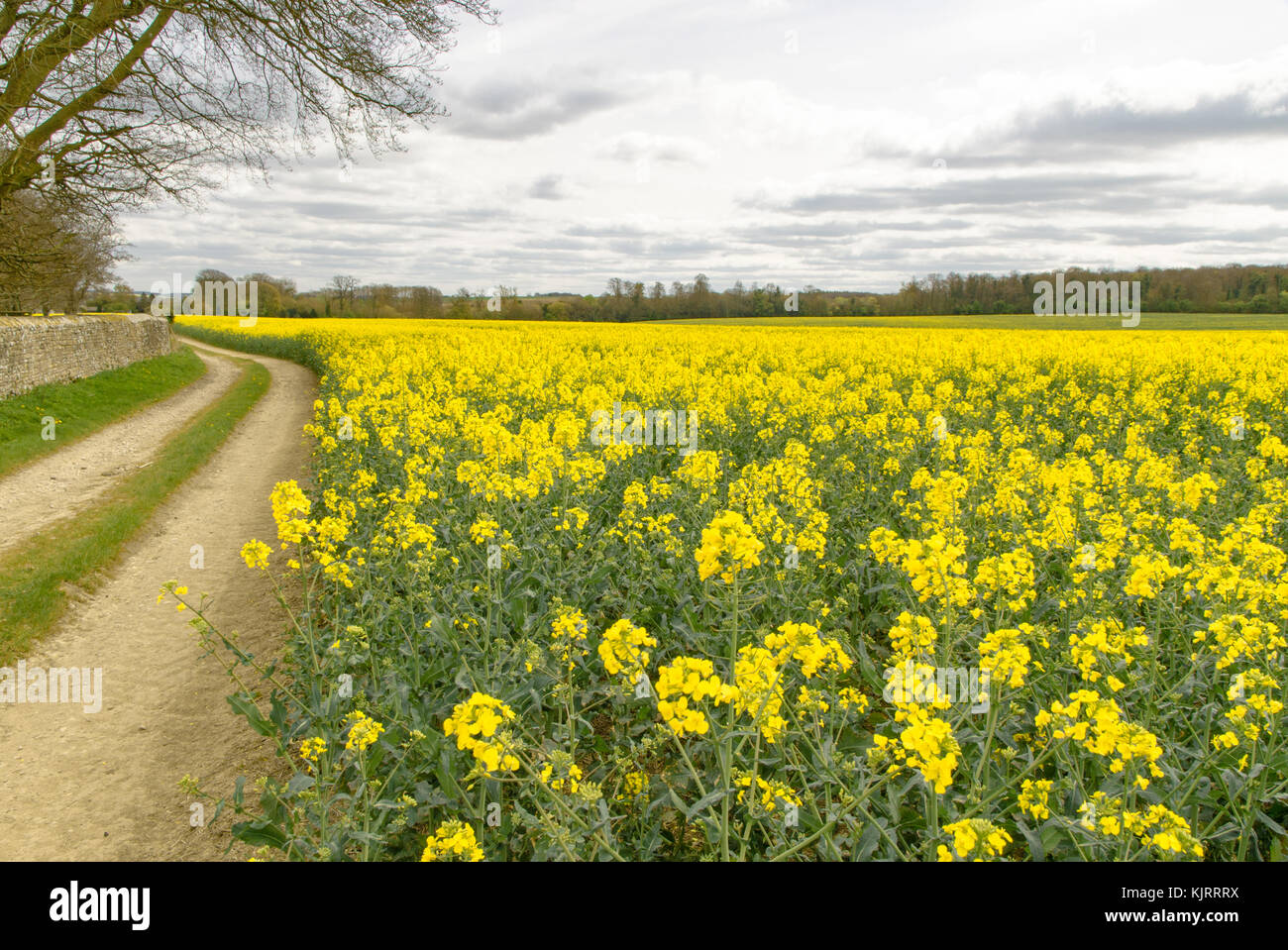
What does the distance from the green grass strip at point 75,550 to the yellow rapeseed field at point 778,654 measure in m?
1.90

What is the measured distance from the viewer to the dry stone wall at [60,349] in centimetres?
1705

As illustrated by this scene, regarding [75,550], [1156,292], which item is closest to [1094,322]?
[1156,292]

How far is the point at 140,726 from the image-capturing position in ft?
17.8

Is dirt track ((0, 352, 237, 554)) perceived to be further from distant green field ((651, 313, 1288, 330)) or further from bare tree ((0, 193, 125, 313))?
distant green field ((651, 313, 1288, 330))

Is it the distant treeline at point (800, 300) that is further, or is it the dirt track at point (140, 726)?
the distant treeline at point (800, 300)

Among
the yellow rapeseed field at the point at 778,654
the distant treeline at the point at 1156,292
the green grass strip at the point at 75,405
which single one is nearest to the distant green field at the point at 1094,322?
the distant treeline at the point at 1156,292

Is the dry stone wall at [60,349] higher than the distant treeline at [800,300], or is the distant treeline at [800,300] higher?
the distant treeline at [800,300]

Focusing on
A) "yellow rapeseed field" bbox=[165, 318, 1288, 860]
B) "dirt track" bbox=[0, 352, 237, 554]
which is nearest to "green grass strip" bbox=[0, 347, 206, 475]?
"dirt track" bbox=[0, 352, 237, 554]

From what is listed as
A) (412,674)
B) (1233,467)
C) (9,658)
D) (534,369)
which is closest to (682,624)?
(412,674)

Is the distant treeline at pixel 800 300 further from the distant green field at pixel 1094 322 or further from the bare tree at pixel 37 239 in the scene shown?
the bare tree at pixel 37 239

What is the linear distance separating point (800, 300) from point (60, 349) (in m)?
58.3

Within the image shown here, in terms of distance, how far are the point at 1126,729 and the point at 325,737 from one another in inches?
143

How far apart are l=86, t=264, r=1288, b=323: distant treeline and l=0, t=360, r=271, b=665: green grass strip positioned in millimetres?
47321
